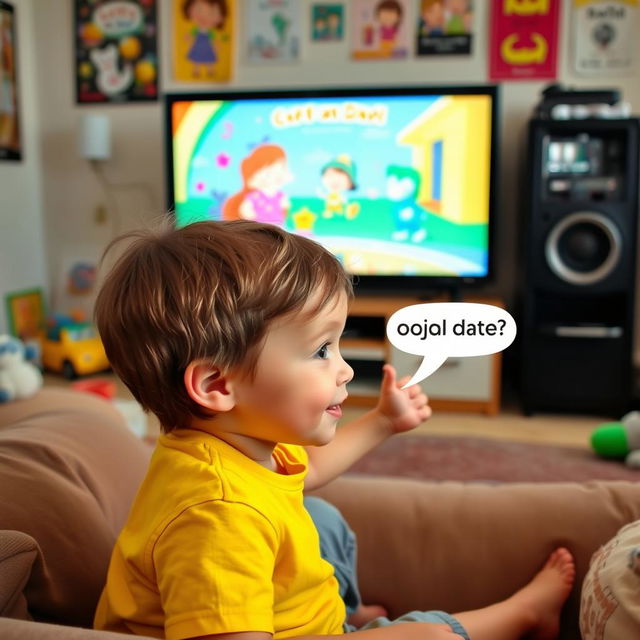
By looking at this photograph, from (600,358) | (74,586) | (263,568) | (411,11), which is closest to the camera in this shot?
(263,568)

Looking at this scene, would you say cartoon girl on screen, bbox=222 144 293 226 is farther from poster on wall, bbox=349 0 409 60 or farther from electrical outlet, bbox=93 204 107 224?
electrical outlet, bbox=93 204 107 224

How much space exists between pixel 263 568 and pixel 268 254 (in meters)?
0.30

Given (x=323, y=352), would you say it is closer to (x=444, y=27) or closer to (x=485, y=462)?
(x=485, y=462)

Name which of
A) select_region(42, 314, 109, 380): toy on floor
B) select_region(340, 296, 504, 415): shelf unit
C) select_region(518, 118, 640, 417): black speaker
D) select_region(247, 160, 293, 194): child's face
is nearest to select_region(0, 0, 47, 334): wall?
select_region(42, 314, 109, 380): toy on floor

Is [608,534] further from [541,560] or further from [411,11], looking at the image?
[411,11]

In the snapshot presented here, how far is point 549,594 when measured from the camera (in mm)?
1001

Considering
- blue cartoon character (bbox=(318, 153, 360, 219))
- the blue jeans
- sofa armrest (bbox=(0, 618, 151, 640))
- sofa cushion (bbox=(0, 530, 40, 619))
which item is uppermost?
blue cartoon character (bbox=(318, 153, 360, 219))

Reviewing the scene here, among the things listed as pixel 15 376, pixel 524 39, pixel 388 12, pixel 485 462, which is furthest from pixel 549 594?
pixel 388 12

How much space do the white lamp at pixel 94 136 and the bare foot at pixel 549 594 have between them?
303 centimetres

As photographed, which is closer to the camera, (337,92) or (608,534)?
(608,534)

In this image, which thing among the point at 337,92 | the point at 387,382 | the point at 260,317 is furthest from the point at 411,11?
the point at 260,317

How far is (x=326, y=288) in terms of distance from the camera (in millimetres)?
771

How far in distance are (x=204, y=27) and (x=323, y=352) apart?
3046 millimetres

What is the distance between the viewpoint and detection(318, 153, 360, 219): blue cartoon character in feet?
10.1
